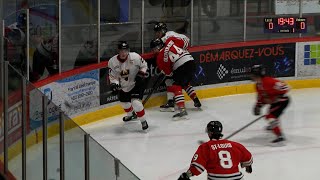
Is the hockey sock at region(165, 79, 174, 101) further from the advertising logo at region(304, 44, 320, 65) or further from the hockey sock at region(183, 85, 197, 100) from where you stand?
the advertising logo at region(304, 44, 320, 65)

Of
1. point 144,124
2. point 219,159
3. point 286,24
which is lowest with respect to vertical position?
point 144,124

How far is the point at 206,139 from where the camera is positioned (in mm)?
7883

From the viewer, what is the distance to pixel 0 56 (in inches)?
225

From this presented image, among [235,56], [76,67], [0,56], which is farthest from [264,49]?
[0,56]

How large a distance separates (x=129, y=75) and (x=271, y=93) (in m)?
1.62

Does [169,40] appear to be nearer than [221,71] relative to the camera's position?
Yes

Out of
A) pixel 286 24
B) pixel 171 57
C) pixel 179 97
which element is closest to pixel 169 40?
pixel 171 57

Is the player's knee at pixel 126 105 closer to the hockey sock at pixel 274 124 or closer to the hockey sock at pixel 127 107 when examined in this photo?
the hockey sock at pixel 127 107

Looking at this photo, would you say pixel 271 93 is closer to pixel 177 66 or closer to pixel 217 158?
pixel 177 66

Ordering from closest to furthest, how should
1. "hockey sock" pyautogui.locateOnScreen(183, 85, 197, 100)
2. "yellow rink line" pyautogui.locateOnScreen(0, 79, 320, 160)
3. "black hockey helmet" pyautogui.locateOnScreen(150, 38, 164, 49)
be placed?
"yellow rink line" pyautogui.locateOnScreen(0, 79, 320, 160)
"black hockey helmet" pyautogui.locateOnScreen(150, 38, 164, 49)
"hockey sock" pyautogui.locateOnScreen(183, 85, 197, 100)

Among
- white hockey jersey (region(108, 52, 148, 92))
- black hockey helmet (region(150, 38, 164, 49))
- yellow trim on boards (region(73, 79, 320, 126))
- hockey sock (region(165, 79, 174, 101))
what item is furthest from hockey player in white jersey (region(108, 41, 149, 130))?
hockey sock (region(165, 79, 174, 101))

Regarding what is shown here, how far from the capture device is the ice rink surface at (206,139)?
6.63 meters

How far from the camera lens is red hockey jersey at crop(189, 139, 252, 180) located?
4527 mm

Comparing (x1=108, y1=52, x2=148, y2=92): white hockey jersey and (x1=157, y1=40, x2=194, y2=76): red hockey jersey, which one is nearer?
(x1=108, y1=52, x2=148, y2=92): white hockey jersey
